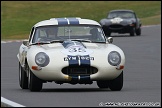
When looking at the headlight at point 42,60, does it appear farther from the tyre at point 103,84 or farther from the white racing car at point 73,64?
the tyre at point 103,84

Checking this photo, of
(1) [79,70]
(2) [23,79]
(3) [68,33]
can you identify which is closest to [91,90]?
(1) [79,70]

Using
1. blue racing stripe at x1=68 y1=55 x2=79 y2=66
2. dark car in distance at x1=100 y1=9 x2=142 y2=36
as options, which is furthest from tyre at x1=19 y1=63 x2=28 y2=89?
dark car in distance at x1=100 y1=9 x2=142 y2=36

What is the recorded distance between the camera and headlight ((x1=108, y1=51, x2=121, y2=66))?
554 inches

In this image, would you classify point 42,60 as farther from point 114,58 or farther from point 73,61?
point 114,58

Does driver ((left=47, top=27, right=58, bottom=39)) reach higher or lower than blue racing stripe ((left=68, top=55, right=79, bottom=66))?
higher

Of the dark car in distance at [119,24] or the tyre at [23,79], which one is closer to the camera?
the tyre at [23,79]

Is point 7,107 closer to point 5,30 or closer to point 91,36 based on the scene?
point 91,36

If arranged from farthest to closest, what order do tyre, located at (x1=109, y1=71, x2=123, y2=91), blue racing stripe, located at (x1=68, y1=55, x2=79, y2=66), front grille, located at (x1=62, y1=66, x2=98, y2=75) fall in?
tyre, located at (x1=109, y1=71, x2=123, y2=91)
front grille, located at (x1=62, y1=66, x2=98, y2=75)
blue racing stripe, located at (x1=68, y1=55, x2=79, y2=66)

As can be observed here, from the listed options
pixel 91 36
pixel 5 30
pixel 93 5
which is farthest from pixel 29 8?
pixel 91 36

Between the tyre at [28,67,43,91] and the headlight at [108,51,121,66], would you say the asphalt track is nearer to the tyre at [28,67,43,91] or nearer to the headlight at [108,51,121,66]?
the tyre at [28,67,43,91]

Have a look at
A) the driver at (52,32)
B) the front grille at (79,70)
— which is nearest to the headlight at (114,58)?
the front grille at (79,70)

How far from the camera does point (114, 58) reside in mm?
14109

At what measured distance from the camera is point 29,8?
7562 cm

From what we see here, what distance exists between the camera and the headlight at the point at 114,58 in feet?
46.1
